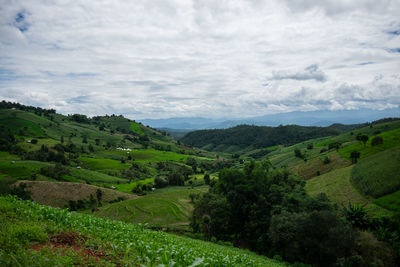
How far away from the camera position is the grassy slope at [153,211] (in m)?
81.8

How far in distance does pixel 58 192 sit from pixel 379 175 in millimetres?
119892

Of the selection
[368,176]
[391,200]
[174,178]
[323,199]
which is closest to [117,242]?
[323,199]

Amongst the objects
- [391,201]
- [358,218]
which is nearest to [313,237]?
[358,218]

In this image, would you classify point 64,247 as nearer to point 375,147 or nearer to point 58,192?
point 58,192

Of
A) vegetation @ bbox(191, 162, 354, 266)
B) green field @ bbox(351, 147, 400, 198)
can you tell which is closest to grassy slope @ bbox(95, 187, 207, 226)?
vegetation @ bbox(191, 162, 354, 266)

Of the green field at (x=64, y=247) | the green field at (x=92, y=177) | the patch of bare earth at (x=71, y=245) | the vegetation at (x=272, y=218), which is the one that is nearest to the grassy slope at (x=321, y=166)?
the vegetation at (x=272, y=218)

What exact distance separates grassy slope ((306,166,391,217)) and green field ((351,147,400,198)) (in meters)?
2.34

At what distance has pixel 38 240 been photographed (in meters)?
8.97

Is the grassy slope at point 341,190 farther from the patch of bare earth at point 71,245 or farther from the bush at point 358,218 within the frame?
the patch of bare earth at point 71,245

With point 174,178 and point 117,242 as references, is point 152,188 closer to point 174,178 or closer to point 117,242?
point 174,178

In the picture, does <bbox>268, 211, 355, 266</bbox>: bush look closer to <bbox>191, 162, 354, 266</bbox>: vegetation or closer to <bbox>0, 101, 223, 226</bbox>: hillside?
<bbox>191, 162, 354, 266</bbox>: vegetation

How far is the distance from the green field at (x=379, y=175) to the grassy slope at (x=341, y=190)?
234 cm

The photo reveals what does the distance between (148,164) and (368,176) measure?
155 meters

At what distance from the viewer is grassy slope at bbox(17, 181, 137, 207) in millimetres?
95450
